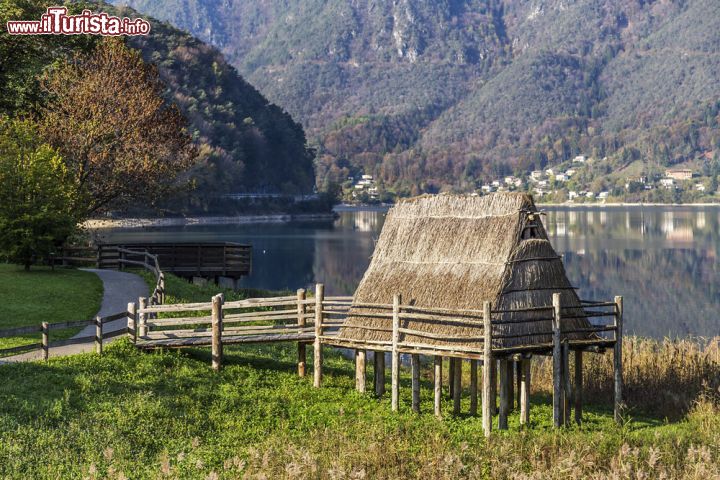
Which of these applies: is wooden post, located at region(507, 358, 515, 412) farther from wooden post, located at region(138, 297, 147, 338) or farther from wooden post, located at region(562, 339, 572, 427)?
wooden post, located at region(138, 297, 147, 338)

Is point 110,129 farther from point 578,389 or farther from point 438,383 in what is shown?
point 578,389

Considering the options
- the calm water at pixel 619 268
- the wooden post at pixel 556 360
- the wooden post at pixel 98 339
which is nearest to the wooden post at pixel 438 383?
the wooden post at pixel 556 360

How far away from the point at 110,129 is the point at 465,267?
1151 inches

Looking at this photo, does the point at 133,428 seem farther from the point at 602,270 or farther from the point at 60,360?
the point at 602,270

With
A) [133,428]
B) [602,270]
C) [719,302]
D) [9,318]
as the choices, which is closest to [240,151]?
[602,270]

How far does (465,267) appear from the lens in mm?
23953

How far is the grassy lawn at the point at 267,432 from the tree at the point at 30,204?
55.7 feet

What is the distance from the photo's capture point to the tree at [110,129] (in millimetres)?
47875

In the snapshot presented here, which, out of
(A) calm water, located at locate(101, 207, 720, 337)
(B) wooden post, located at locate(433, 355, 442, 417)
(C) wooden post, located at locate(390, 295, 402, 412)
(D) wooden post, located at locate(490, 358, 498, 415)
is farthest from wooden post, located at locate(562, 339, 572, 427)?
Result: (A) calm water, located at locate(101, 207, 720, 337)

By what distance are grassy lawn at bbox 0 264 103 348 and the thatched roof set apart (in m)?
10.7

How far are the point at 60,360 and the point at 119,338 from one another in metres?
3.33

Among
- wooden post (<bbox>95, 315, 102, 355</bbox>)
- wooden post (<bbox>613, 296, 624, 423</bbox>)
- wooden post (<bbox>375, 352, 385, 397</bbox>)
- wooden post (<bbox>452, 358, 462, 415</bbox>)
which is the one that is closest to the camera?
wooden post (<bbox>613, 296, 624, 423</bbox>)

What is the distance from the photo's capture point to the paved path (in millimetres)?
25656

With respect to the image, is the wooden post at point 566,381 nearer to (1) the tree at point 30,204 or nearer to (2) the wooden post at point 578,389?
(2) the wooden post at point 578,389
